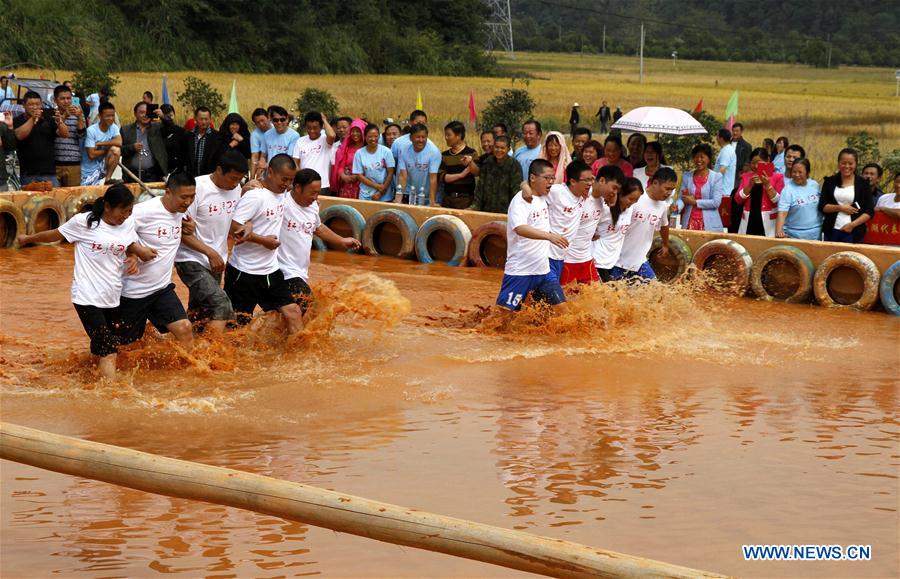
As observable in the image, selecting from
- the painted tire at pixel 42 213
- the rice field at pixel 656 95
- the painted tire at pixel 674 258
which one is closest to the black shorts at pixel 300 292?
the painted tire at pixel 674 258

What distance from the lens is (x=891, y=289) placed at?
1230cm

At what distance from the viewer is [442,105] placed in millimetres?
44719

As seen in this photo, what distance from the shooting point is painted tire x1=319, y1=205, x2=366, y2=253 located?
50.1 feet

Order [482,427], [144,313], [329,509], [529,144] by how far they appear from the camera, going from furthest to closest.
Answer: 1. [529,144]
2. [144,313]
3. [482,427]
4. [329,509]

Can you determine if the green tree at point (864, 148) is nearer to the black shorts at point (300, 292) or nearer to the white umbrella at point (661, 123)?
the white umbrella at point (661, 123)

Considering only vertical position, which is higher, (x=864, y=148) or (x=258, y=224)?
(x=864, y=148)

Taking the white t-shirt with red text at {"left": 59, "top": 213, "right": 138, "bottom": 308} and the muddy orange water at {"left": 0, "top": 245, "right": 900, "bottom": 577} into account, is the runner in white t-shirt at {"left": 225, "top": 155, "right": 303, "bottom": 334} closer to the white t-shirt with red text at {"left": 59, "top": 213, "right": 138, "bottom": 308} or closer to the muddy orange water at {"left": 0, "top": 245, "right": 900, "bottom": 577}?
the muddy orange water at {"left": 0, "top": 245, "right": 900, "bottom": 577}

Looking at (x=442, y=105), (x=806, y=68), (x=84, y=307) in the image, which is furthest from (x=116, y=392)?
(x=806, y=68)

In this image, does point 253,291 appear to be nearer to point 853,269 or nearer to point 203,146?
point 853,269

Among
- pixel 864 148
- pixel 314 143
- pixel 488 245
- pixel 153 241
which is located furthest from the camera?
pixel 864 148

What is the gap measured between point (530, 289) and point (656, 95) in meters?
45.5

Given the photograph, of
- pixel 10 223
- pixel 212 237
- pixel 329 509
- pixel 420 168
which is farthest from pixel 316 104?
pixel 329 509

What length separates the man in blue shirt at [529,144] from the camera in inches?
539

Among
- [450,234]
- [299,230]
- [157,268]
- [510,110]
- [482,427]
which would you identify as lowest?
[482,427]
